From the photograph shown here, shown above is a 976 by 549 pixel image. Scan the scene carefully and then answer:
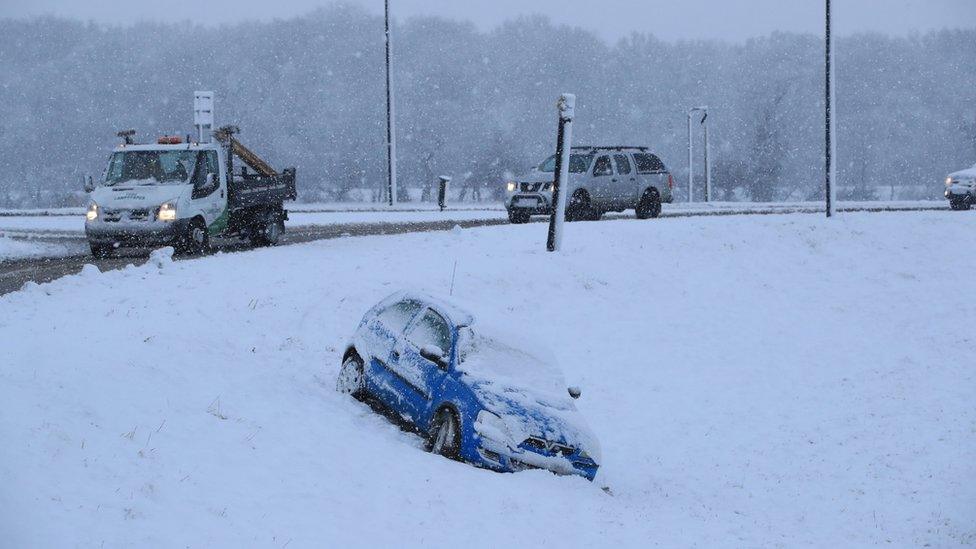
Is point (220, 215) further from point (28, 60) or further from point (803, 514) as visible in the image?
point (28, 60)

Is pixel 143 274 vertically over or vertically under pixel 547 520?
over

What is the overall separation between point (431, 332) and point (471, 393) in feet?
3.78

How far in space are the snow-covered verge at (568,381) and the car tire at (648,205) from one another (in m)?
3.20

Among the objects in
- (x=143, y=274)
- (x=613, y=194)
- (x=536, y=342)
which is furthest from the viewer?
(x=613, y=194)

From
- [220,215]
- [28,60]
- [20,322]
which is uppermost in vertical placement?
[28,60]

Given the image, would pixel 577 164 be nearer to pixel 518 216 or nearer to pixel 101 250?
pixel 518 216

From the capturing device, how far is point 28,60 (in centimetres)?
9569

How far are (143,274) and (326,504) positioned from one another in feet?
31.9

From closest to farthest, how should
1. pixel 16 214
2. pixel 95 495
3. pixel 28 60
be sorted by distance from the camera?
pixel 95 495 < pixel 16 214 < pixel 28 60

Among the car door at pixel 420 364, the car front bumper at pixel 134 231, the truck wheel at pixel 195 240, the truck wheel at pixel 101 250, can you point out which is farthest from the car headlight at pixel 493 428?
the truck wheel at pixel 101 250

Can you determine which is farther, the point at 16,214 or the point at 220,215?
the point at 16,214

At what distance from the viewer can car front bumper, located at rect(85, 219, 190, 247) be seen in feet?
65.2

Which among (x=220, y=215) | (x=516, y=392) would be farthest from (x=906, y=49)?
(x=516, y=392)

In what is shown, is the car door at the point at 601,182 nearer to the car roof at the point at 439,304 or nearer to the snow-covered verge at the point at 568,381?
the snow-covered verge at the point at 568,381
